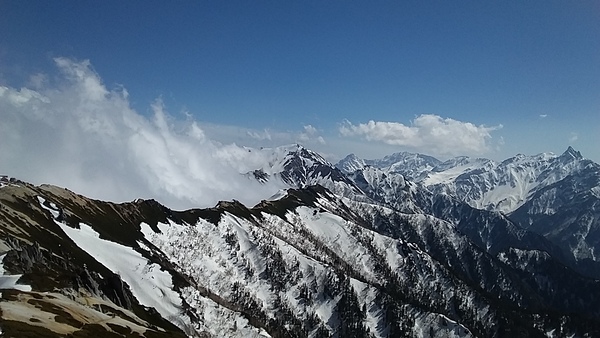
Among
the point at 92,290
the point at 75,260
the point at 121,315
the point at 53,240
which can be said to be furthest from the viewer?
the point at 53,240

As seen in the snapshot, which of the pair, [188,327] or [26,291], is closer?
[26,291]

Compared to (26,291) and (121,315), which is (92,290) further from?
(26,291)

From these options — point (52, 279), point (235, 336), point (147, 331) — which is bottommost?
point (235, 336)

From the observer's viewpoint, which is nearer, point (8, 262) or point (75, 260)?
point (8, 262)

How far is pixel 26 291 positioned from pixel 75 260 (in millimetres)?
81329

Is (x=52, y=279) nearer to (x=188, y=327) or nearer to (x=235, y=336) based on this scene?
(x=188, y=327)

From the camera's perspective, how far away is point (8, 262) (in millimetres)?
96438

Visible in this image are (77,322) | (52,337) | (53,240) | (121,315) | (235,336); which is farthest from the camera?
(235,336)

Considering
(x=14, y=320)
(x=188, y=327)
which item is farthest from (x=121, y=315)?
(x=188, y=327)

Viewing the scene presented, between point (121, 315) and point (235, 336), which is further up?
point (121, 315)

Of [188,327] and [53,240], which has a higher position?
[53,240]

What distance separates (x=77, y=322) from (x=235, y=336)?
385 feet

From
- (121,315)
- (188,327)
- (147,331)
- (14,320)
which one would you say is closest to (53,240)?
(188,327)

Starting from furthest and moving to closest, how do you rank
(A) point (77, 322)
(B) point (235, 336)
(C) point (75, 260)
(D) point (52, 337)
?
(B) point (235, 336), (C) point (75, 260), (A) point (77, 322), (D) point (52, 337)
